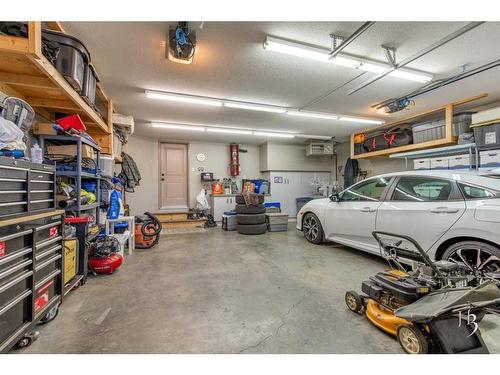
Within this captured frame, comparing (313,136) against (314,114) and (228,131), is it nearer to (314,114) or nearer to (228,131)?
(314,114)

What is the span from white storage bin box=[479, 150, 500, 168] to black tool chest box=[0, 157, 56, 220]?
18.8ft

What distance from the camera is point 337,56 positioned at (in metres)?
2.60

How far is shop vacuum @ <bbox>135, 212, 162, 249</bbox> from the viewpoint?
4.22 m

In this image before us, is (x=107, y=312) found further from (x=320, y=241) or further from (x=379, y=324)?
(x=320, y=241)

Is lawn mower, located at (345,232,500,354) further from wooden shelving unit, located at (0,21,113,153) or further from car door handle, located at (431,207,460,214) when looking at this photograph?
wooden shelving unit, located at (0,21,113,153)

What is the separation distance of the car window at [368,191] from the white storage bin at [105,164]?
405 centimetres

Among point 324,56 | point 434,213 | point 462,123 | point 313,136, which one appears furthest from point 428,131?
point 324,56

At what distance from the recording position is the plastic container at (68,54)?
6.59ft

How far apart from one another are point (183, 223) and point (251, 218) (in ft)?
7.82

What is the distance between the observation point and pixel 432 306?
1361mm

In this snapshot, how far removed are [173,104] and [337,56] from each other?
3.00 m

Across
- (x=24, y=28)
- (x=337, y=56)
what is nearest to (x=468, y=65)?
(x=337, y=56)
